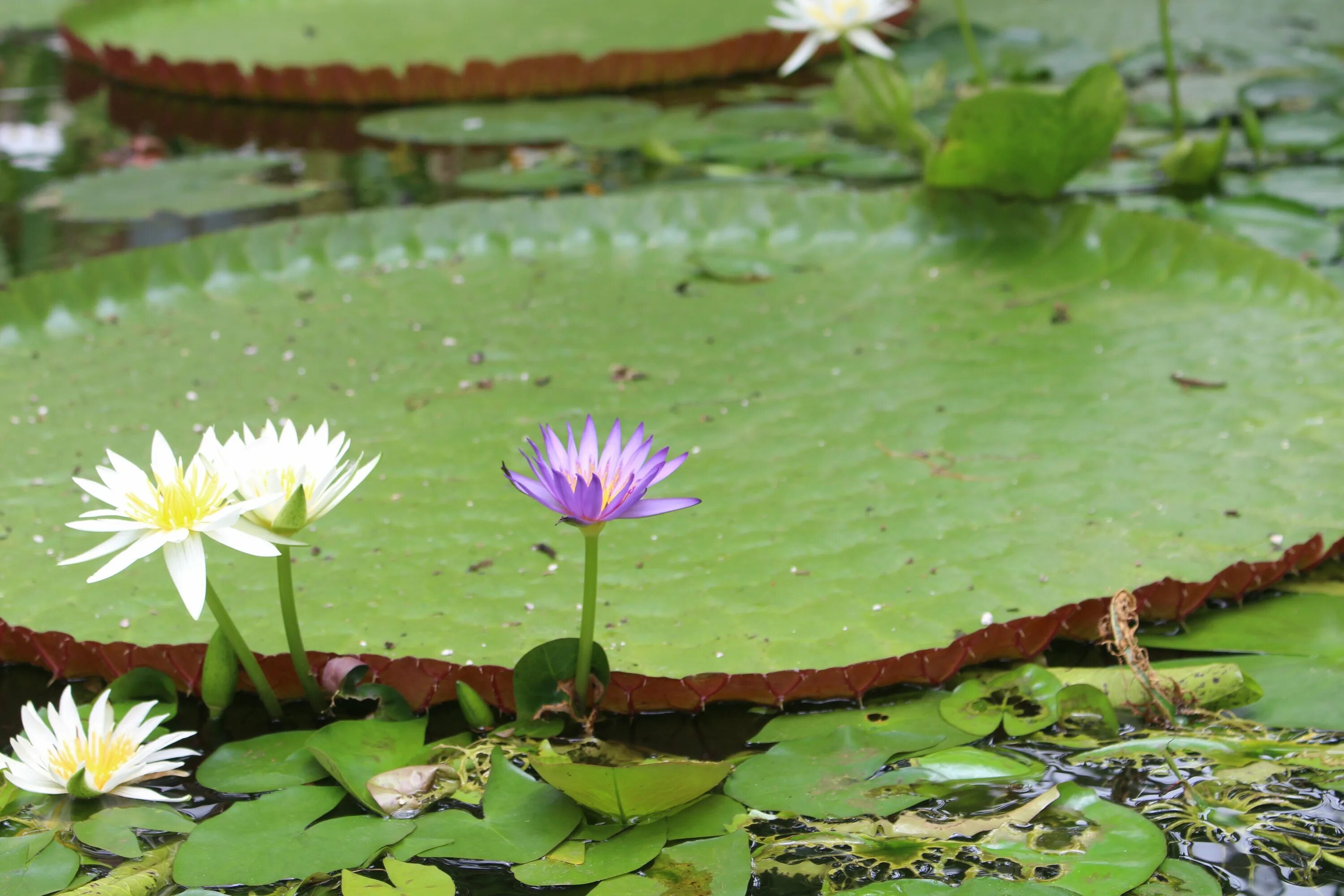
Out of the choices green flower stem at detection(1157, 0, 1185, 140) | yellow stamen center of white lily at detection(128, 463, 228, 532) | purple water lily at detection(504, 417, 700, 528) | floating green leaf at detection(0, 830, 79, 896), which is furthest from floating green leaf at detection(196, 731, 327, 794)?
green flower stem at detection(1157, 0, 1185, 140)

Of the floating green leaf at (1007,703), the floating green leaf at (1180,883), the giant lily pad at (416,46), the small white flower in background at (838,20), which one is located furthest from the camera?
the giant lily pad at (416,46)

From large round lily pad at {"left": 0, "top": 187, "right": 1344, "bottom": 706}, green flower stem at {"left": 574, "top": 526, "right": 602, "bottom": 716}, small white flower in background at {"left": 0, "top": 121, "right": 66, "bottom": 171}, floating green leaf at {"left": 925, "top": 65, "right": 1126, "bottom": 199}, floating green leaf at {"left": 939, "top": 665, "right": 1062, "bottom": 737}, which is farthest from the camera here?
small white flower in background at {"left": 0, "top": 121, "right": 66, "bottom": 171}

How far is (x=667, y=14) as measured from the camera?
12.5 ft

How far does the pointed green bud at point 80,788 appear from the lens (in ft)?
3.17

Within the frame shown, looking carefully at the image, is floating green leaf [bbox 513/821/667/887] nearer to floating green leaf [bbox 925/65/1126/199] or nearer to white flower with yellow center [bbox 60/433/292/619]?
white flower with yellow center [bbox 60/433/292/619]

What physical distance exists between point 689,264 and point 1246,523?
1.08 metres

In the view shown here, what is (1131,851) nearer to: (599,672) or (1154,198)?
(599,672)

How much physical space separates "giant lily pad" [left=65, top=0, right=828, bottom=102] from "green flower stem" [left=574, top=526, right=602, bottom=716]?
2.60 metres

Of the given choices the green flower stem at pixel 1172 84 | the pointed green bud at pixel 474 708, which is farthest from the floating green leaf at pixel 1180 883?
the green flower stem at pixel 1172 84

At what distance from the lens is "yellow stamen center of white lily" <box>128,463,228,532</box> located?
3.03ft

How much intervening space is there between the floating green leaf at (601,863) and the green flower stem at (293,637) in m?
0.31

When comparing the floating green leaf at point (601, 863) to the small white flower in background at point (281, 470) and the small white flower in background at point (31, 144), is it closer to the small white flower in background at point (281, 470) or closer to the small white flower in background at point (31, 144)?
the small white flower in background at point (281, 470)

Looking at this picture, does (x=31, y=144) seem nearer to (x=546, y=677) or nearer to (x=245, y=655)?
(x=245, y=655)

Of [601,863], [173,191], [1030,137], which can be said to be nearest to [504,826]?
[601,863]
